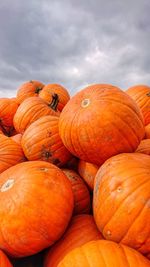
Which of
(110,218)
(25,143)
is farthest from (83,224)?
(25,143)

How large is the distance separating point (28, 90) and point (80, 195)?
3.44 meters

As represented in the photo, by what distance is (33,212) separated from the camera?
206 cm

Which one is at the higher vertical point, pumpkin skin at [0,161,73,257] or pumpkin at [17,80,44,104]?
pumpkin at [17,80,44,104]

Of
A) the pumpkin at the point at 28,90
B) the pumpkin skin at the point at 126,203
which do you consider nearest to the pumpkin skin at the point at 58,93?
the pumpkin at the point at 28,90

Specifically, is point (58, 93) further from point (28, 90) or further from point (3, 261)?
point (3, 261)

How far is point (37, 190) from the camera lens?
2.12 m

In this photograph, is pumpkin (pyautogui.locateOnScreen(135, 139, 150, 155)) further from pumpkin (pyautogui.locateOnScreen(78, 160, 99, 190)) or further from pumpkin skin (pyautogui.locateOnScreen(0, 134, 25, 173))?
pumpkin skin (pyautogui.locateOnScreen(0, 134, 25, 173))

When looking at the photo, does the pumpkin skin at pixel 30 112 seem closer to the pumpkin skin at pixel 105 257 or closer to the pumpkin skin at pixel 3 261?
the pumpkin skin at pixel 3 261

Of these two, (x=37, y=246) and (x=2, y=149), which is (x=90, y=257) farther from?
(x=2, y=149)

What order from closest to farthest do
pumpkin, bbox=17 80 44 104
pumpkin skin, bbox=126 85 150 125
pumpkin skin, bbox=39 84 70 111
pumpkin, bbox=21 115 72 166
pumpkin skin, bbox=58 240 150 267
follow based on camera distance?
pumpkin skin, bbox=58 240 150 267 → pumpkin, bbox=21 115 72 166 → pumpkin skin, bbox=126 85 150 125 → pumpkin skin, bbox=39 84 70 111 → pumpkin, bbox=17 80 44 104

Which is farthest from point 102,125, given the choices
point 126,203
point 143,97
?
point 143,97

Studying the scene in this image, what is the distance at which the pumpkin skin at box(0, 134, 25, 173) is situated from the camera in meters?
2.92

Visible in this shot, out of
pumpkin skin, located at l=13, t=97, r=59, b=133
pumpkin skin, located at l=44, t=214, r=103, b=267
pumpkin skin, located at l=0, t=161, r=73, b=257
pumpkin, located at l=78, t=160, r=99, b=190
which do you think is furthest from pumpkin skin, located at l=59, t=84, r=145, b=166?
pumpkin skin, located at l=13, t=97, r=59, b=133

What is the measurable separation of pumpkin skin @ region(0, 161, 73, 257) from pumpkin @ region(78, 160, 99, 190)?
17.7 inches
